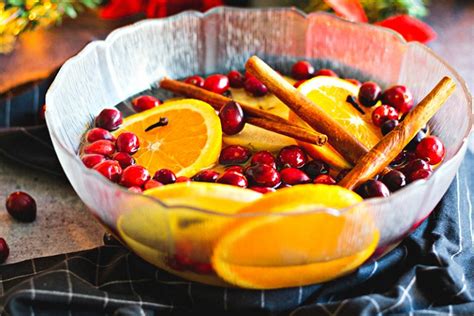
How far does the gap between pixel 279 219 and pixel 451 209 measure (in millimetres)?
420

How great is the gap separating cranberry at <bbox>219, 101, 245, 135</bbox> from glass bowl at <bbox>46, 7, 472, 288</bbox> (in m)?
0.24

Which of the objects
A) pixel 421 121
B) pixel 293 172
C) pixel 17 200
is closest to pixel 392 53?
pixel 421 121

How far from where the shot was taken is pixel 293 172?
1023mm

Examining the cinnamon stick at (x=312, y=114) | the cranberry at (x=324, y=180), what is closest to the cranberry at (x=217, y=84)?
the cinnamon stick at (x=312, y=114)

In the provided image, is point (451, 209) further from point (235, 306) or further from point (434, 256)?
point (235, 306)

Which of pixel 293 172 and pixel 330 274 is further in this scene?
pixel 293 172

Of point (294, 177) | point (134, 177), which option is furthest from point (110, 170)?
point (294, 177)

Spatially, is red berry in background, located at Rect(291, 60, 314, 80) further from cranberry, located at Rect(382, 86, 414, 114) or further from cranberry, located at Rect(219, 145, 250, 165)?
cranberry, located at Rect(219, 145, 250, 165)

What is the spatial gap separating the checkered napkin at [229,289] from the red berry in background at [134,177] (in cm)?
10

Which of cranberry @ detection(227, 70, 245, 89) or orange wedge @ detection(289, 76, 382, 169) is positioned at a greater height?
orange wedge @ detection(289, 76, 382, 169)

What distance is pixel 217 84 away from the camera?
1.28 meters

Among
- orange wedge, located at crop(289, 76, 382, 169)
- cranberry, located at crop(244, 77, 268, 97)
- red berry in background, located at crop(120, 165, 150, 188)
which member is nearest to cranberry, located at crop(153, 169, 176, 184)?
red berry in background, located at crop(120, 165, 150, 188)

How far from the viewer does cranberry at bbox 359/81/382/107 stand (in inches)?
47.3

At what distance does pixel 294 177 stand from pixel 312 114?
14 cm
